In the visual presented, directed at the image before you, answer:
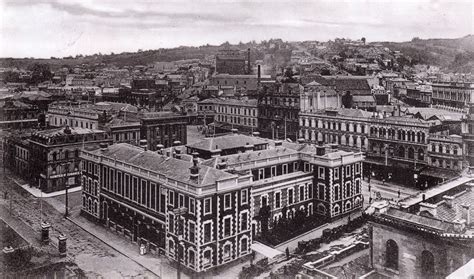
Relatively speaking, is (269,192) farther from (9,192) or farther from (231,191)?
(9,192)

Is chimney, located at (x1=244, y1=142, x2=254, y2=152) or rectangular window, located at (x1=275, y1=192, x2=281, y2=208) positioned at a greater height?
chimney, located at (x1=244, y1=142, x2=254, y2=152)

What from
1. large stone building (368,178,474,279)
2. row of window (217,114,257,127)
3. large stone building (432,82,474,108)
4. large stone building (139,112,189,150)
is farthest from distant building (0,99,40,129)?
large stone building (432,82,474,108)

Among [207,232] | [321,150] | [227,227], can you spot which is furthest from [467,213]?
[321,150]

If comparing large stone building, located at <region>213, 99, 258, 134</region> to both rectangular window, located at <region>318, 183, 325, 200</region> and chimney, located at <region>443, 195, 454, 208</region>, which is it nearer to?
rectangular window, located at <region>318, 183, 325, 200</region>

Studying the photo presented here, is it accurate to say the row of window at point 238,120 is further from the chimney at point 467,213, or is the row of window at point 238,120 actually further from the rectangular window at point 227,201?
the chimney at point 467,213

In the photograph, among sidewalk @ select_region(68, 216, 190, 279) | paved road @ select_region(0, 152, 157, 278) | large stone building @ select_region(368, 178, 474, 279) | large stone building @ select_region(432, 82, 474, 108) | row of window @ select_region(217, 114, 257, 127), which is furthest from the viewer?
row of window @ select_region(217, 114, 257, 127)

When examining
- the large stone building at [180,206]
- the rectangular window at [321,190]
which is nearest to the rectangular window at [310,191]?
the rectangular window at [321,190]

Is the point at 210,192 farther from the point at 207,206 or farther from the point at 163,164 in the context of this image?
the point at 163,164

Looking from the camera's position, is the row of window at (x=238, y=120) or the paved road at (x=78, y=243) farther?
the row of window at (x=238, y=120)
